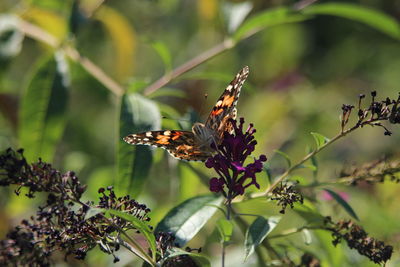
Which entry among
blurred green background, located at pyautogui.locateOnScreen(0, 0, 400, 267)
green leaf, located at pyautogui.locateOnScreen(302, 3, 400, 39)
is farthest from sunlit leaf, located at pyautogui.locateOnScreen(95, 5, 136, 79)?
green leaf, located at pyautogui.locateOnScreen(302, 3, 400, 39)

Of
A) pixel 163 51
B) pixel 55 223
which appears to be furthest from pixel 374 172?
pixel 163 51

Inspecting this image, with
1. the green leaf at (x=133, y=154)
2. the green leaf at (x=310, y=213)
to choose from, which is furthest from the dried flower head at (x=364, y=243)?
the green leaf at (x=133, y=154)

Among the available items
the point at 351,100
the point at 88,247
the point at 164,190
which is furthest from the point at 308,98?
the point at 88,247

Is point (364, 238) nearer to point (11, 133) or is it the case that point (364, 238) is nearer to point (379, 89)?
point (11, 133)

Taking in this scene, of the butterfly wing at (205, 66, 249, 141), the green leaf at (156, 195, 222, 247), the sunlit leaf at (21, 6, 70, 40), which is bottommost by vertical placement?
the green leaf at (156, 195, 222, 247)

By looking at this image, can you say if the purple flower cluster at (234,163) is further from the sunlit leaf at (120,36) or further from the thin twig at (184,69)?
the sunlit leaf at (120,36)

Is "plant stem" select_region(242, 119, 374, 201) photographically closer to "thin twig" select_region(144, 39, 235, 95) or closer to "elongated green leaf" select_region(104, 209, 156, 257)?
"elongated green leaf" select_region(104, 209, 156, 257)

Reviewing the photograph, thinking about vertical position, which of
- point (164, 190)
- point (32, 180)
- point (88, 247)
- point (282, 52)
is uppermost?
point (282, 52)

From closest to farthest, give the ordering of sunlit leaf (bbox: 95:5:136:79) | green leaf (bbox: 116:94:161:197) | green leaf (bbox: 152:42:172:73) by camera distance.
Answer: green leaf (bbox: 116:94:161:197)
green leaf (bbox: 152:42:172:73)
sunlit leaf (bbox: 95:5:136:79)
